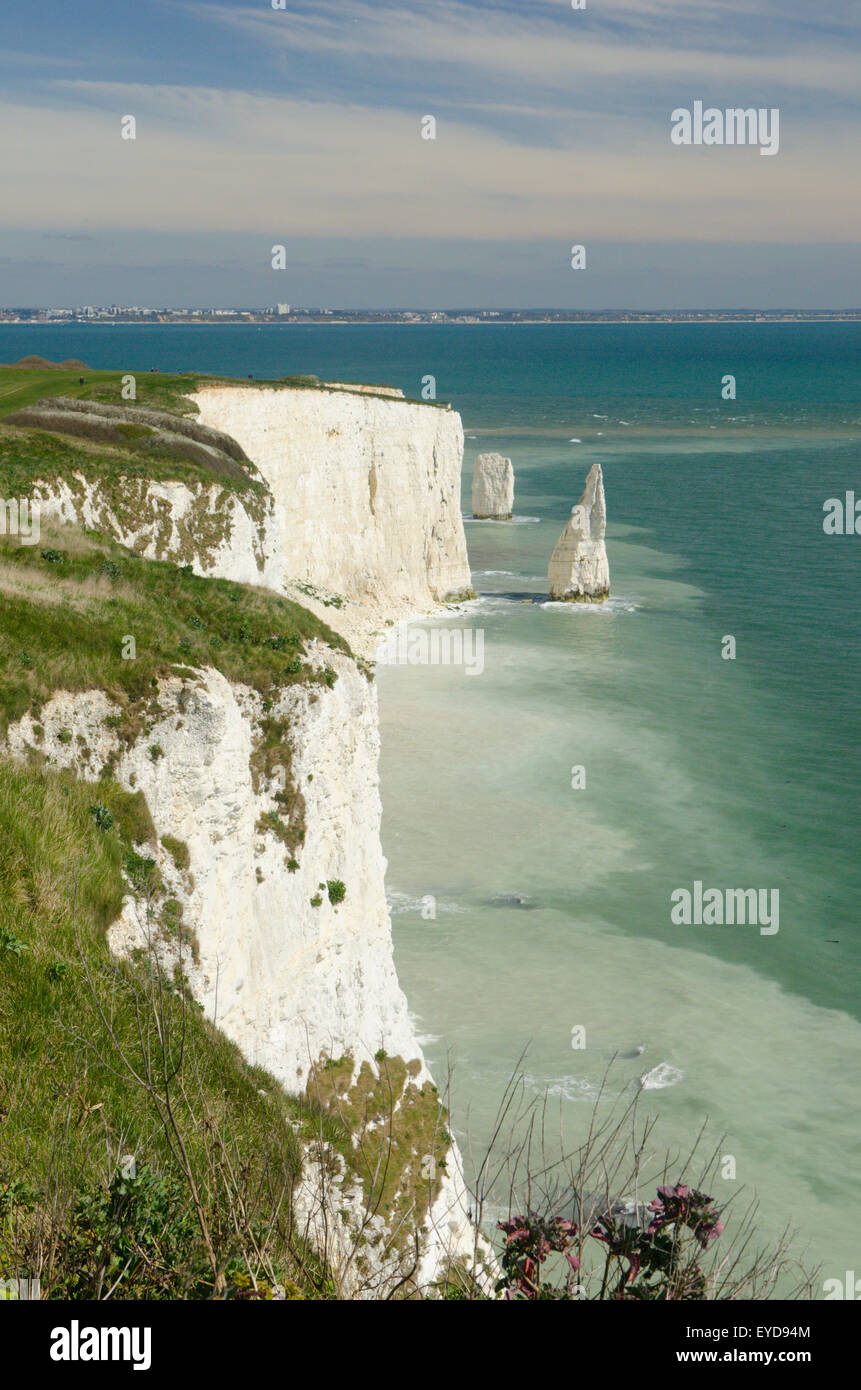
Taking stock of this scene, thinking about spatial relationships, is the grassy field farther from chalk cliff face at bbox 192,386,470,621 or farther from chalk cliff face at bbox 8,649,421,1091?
chalk cliff face at bbox 8,649,421,1091

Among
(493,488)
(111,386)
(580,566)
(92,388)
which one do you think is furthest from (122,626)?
(493,488)

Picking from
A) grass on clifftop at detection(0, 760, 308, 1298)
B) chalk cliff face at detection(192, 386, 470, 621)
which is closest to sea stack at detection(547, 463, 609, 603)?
chalk cliff face at detection(192, 386, 470, 621)

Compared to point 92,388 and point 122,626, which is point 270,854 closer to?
point 122,626

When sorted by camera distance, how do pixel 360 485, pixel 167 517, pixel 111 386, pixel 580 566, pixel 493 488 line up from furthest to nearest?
pixel 493 488, pixel 580 566, pixel 360 485, pixel 111 386, pixel 167 517

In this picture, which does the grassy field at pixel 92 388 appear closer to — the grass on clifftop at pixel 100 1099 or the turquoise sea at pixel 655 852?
the turquoise sea at pixel 655 852

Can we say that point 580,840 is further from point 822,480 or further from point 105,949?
point 822,480

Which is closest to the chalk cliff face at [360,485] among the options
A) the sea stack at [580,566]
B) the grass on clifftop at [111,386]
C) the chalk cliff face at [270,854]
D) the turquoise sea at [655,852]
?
the grass on clifftop at [111,386]
